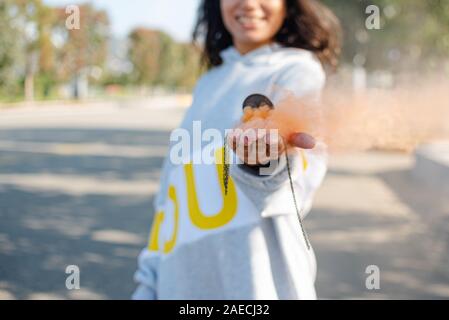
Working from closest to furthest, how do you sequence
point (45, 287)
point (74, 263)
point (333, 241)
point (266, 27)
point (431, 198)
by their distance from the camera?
point (266, 27) < point (45, 287) < point (74, 263) < point (333, 241) < point (431, 198)

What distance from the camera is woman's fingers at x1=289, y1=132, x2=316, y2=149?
2.47 feet

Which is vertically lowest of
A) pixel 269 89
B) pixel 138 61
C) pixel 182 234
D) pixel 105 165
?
pixel 182 234

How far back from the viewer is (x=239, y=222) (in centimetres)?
129

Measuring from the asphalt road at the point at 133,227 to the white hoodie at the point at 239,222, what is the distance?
2.42 metres

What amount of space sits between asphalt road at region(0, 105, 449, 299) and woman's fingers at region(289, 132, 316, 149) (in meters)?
3.03

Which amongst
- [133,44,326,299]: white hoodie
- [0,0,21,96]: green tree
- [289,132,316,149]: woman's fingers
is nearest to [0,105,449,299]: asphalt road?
[133,44,326,299]: white hoodie

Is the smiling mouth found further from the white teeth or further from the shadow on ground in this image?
the shadow on ground

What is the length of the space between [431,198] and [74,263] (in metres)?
→ 4.40

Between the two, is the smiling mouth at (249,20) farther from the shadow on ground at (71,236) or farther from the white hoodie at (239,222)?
the shadow on ground at (71,236)

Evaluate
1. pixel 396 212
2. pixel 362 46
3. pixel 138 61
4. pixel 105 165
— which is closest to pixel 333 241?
pixel 396 212

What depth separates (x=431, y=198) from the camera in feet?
23.4

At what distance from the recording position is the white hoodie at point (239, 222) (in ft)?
4.07
